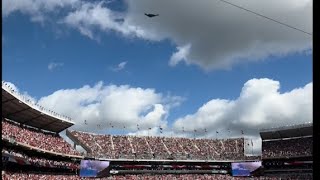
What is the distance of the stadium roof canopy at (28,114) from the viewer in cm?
5782

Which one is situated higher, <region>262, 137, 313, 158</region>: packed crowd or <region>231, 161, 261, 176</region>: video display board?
<region>262, 137, 313, 158</region>: packed crowd

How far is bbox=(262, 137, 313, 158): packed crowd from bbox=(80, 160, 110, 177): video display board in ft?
125

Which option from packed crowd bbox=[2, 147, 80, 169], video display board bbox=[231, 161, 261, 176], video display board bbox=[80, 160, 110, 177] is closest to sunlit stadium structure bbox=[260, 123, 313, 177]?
video display board bbox=[231, 161, 261, 176]

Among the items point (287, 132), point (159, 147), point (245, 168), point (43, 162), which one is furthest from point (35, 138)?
point (287, 132)

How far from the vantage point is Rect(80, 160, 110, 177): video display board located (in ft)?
273

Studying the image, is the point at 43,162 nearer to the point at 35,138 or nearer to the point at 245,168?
the point at 35,138

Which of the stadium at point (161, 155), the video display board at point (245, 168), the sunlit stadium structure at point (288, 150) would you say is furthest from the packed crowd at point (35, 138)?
the sunlit stadium structure at point (288, 150)

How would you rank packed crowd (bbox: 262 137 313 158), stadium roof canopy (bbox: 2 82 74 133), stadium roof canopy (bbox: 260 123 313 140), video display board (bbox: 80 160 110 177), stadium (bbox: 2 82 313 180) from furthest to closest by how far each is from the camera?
stadium roof canopy (bbox: 260 123 313 140) → packed crowd (bbox: 262 137 313 158) → video display board (bbox: 80 160 110 177) → stadium (bbox: 2 82 313 180) → stadium roof canopy (bbox: 2 82 74 133)

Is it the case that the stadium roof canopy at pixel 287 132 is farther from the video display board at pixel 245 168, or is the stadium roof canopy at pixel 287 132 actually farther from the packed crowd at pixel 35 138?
the packed crowd at pixel 35 138

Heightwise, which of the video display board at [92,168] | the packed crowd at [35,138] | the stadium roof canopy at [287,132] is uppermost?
the stadium roof canopy at [287,132]

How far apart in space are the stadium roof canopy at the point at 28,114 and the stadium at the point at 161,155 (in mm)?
224

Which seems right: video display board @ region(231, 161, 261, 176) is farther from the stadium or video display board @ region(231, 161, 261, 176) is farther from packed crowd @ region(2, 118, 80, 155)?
packed crowd @ region(2, 118, 80, 155)

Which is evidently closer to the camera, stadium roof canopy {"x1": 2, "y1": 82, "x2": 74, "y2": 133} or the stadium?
stadium roof canopy {"x1": 2, "y1": 82, "x2": 74, "y2": 133}
